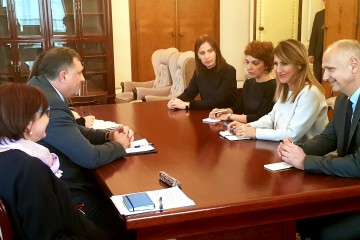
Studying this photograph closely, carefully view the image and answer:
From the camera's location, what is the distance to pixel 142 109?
3.29 metres

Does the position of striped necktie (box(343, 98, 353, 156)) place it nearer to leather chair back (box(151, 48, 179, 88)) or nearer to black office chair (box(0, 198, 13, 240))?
black office chair (box(0, 198, 13, 240))

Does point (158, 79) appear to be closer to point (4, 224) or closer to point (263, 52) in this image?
point (263, 52)

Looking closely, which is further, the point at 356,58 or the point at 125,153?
the point at 125,153

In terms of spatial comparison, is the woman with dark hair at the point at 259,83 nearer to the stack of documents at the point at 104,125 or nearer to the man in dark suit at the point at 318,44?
the stack of documents at the point at 104,125

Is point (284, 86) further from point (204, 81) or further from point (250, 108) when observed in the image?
point (204, 81)

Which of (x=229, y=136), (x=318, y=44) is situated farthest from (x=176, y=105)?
(x=318, y=44)

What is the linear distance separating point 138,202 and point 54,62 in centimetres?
92

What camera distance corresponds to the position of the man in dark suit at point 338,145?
5.47 feet

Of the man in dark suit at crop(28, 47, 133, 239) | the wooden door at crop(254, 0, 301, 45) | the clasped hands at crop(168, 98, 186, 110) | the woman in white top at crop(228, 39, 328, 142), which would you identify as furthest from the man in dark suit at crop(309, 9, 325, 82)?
the man in dark suit at crop(28, 47, 133, 239)

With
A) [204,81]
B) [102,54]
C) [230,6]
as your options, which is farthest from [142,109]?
[230,6]

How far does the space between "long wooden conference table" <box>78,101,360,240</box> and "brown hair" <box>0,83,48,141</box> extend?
1.39ft

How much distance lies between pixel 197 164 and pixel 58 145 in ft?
1.98

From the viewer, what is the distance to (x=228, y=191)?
1.52 m

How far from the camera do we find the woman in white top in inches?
84.4
